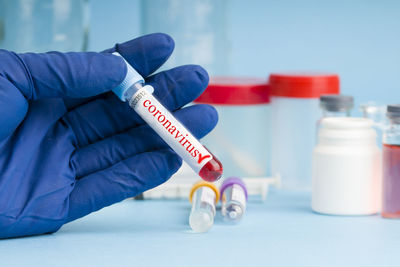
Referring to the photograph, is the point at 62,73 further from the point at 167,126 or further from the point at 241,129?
the point at 241,129

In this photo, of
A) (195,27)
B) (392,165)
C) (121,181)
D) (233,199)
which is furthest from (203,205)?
(195,27)

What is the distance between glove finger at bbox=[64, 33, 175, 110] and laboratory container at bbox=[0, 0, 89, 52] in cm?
61

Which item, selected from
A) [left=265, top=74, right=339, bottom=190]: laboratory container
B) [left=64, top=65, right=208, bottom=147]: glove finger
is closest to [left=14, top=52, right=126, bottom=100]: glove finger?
[left=64, top=65, right=208, bottom=147]: glove finger

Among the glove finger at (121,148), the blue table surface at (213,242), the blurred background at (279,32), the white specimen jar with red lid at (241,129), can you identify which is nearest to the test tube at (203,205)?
the blue table surface at (213,242)

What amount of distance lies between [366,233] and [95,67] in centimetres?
57

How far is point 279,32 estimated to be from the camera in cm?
196

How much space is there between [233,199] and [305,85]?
40cm

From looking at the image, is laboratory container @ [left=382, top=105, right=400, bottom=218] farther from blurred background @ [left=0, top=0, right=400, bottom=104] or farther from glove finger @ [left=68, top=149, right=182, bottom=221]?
blurred background @ [left=0, top=0, right=400, bottom=104]

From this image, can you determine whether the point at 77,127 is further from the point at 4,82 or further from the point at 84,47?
the point at 84,47

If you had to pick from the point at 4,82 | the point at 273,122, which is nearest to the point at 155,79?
the point at 4,82

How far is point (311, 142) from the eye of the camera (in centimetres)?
172

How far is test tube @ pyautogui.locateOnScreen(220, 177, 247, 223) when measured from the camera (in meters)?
1.34

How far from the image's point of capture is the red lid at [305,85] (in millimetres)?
1640

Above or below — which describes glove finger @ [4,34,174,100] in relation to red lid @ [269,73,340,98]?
above
